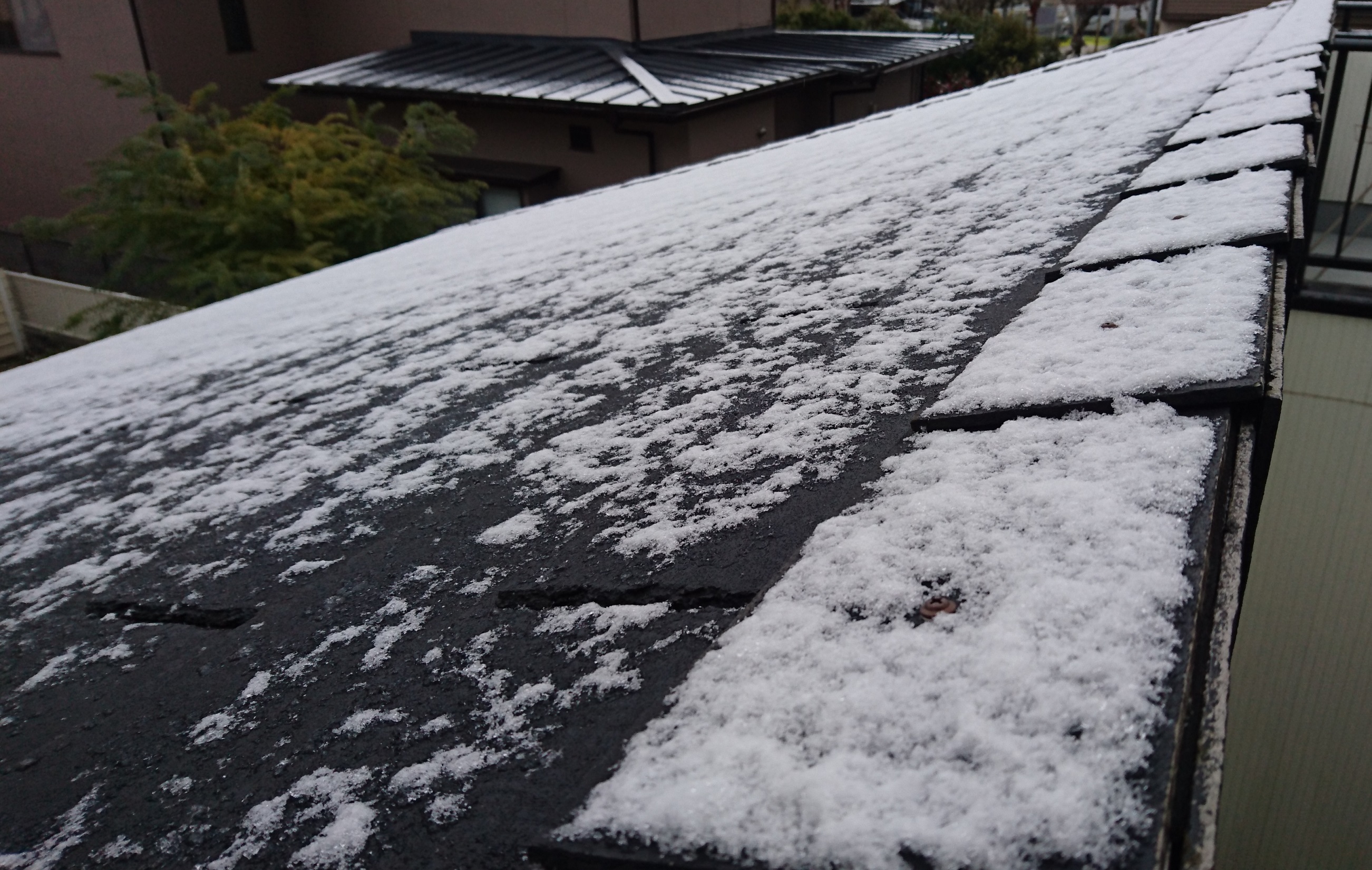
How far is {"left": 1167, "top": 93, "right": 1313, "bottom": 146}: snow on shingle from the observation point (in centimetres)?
227

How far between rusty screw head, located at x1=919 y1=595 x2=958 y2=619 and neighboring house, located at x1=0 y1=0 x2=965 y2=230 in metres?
9.51

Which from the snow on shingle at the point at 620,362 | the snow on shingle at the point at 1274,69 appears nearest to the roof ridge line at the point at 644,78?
→ the snow on shingle at the point at 620,362

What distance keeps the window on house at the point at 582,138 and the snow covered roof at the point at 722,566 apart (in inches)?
364

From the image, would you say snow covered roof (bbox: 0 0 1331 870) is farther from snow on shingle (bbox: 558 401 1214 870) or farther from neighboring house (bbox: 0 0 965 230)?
neighboring house (bbox: 0 0 965 230)

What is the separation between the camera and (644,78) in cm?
1055

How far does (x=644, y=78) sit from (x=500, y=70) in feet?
7.89

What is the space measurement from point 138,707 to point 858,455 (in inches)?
43.5

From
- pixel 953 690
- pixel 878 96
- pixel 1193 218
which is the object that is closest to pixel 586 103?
pixel 878 96

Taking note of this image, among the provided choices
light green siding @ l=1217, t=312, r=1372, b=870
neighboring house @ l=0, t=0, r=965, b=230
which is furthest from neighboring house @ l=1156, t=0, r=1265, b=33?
light green siding @ l=1217, t=312, r=1372, b=870

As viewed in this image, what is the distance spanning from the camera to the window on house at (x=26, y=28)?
14.5 metres

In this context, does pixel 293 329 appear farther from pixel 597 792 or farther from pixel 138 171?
pixel 138 171

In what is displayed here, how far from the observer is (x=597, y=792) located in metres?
0.68

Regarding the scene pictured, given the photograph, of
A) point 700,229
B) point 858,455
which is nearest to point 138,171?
point 700,229

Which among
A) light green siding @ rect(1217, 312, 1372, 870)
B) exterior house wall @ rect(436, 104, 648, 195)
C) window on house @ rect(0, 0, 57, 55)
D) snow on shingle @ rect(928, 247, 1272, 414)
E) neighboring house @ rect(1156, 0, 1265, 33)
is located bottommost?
light green siding @ rect(1217, 312, 1372, 870)
